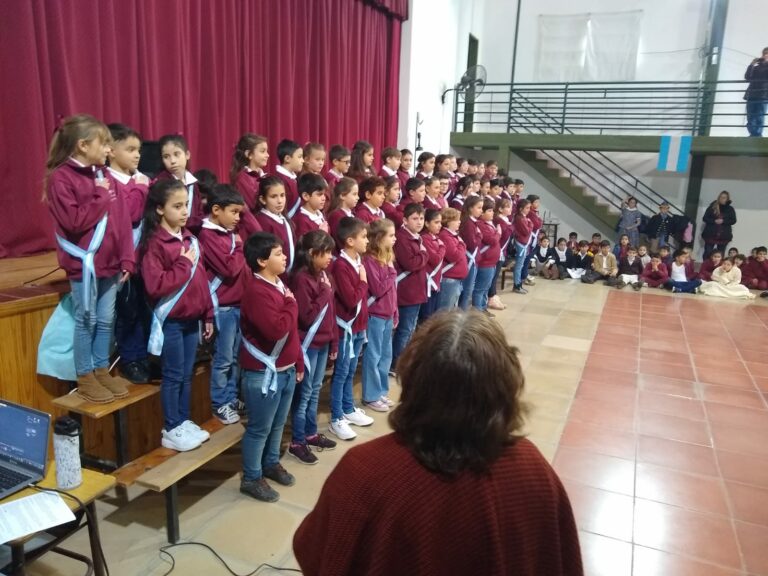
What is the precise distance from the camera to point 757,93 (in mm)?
9508

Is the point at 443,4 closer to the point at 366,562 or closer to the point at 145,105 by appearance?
the point at 145,105

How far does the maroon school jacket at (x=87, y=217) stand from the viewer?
241 centimetres

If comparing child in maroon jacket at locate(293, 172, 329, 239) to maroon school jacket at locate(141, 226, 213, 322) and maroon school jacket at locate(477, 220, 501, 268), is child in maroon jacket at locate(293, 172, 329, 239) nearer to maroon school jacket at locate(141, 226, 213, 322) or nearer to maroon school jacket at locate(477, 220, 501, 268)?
maroon school jacket at locate(141, 226, 213, 322)

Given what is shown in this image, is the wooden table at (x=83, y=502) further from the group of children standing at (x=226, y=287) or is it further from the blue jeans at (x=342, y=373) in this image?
the blue jeans at (x=342, y=373)

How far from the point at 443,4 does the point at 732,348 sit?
22.2ft

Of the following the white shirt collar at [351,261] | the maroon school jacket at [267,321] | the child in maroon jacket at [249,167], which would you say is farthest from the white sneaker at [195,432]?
the child in maroon jacket at [249,167]

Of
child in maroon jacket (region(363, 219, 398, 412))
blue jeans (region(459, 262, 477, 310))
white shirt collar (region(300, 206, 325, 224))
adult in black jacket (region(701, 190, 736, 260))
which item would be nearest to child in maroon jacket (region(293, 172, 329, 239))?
white shirt collar (region(300, 206, 325, 224))

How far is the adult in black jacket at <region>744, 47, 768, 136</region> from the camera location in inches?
368

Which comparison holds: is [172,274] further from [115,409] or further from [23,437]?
[23,437]

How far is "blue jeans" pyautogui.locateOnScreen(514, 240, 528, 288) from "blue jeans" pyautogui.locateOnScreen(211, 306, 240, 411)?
5282mm

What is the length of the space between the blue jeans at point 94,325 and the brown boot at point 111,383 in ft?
0.10

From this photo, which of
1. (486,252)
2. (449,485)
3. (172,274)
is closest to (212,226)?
(172,274)

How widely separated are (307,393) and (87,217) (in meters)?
1.38

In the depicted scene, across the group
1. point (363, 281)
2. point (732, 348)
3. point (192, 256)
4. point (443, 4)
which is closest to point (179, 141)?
point (192, 256)
